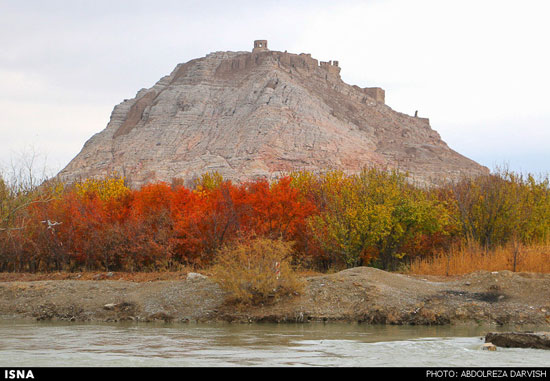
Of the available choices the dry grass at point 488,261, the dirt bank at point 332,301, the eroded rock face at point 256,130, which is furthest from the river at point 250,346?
the eroded rock face at point 256,130

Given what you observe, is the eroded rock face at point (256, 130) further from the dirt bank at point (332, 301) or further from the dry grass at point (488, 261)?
the dirt bank at point (332, 301)

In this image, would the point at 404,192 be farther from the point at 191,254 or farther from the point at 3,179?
the point at 3,179

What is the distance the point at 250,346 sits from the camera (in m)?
13.2

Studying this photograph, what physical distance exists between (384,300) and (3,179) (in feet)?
59.1

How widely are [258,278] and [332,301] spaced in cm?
234

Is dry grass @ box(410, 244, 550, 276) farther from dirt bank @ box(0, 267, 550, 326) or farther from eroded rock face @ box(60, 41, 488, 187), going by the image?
eroded rock face @ box(60, 41, 488, 187)

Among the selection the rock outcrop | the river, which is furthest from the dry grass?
the rock outcrop

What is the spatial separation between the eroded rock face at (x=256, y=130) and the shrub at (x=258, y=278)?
71.0 meters

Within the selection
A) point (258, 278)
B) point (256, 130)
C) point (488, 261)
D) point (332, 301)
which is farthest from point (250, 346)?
point (256, 130)

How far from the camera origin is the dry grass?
71.5 ft

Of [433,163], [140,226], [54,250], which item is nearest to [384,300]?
[140,226]

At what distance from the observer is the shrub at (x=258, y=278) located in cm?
1797

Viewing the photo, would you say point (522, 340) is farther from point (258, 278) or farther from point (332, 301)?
point (258, 278)

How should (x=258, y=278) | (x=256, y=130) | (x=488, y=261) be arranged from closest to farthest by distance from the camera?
(x=258, y=278), (x=488, y=261), (x=256, y=130)
